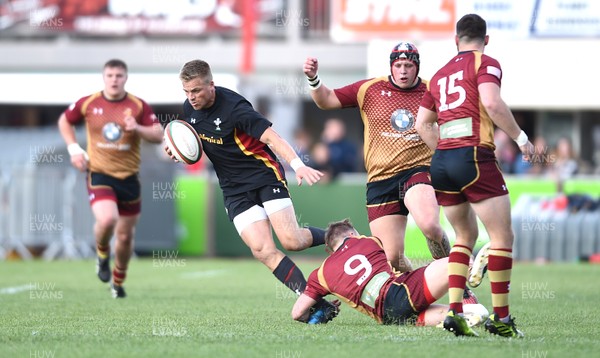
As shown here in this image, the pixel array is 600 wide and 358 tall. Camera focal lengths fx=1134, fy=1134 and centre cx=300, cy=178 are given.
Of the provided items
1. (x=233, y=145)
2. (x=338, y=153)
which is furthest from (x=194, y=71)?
(x=338, y=153)

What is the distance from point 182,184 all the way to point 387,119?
37.6 ft

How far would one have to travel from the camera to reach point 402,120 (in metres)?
9.85

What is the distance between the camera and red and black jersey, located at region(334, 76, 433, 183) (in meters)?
9.87

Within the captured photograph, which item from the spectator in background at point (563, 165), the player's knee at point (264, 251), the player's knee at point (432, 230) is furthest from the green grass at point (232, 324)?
the spectator in background at point (563, 165)

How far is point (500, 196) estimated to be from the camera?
309 inches

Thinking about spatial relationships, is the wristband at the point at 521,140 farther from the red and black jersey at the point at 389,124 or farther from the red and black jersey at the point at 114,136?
the red and black jersey at the point at 114,136

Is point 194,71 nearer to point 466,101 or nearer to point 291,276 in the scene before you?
point 291,276

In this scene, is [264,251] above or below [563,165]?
above

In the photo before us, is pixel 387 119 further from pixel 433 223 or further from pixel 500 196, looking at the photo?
pixel 500 196

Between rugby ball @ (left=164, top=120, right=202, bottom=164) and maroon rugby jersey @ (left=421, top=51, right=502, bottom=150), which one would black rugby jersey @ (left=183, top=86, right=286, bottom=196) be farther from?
maroon rugby jersey @ (left=421, top=51, right=502, bottom=150)

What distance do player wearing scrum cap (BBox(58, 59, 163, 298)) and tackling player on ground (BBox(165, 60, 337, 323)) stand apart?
9.46 feet

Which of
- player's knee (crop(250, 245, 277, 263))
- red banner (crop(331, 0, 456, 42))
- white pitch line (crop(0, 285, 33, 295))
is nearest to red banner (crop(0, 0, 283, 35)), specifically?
red banner (crop(331, 0, 456, 42))

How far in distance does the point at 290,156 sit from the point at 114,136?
4.26 m

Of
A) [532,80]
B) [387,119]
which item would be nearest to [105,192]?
[387,119]
